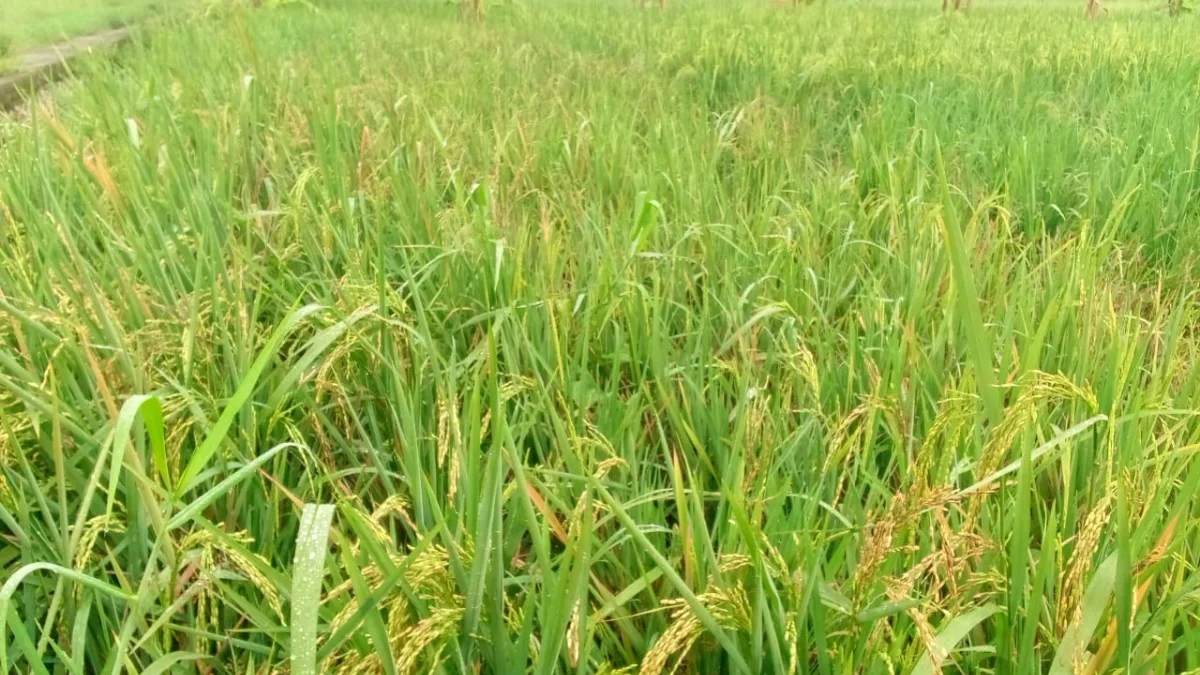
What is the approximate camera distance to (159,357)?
3.33 ft

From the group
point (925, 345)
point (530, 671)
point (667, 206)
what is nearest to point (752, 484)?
point (530, 671)

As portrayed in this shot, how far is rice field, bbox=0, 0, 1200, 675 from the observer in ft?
2.03

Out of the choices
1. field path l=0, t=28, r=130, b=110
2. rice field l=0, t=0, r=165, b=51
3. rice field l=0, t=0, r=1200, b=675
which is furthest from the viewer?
rice field l=0, t=0, r=165, b=51

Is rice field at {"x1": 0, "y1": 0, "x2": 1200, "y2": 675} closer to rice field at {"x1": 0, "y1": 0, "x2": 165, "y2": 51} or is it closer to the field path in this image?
the field path

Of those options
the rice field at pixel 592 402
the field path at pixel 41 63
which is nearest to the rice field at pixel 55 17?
the field path at pixel 41 63

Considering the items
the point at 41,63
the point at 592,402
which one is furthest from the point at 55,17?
the point at 592,402

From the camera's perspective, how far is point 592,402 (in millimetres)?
956

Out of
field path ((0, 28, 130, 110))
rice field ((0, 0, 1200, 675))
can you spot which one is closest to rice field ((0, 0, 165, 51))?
field path ((0, 28, 130, 110))

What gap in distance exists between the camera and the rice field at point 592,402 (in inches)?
24.3

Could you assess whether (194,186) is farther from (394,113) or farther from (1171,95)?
(1171,95)

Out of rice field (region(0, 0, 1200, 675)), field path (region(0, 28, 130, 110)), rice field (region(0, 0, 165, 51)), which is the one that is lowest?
rice field (region(0, 0, 1200, 675))

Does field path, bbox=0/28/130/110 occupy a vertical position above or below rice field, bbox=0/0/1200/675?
above

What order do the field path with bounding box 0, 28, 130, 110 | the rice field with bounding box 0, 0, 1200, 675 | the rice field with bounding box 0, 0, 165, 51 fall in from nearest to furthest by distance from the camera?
the rice field with bounding box 0, 0, 1200, 675 → the field path with bounding box 0, 28, 130, 110 → the rice field with bounding box 0, 0, 165, 51

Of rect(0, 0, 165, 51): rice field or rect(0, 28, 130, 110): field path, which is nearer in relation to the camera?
rect(0, 28, 130, 110): field path
